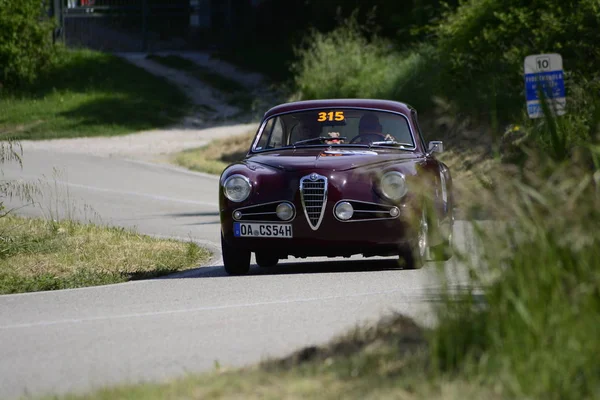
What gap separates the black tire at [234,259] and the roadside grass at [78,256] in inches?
34.9

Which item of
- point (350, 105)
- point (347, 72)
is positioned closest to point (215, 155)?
point (347, 72)

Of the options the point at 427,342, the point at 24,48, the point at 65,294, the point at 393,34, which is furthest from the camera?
the point at 24,48

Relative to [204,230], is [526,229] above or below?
above

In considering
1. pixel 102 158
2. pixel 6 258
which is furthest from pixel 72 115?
pixel 6 258

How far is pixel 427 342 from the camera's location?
21.1ft

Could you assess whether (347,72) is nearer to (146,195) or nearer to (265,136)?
(146,195)

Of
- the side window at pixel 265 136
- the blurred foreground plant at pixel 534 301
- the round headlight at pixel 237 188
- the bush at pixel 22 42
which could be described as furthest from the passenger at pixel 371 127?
the bush at pixel 22 42

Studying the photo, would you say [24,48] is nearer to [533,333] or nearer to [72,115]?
[72,115]

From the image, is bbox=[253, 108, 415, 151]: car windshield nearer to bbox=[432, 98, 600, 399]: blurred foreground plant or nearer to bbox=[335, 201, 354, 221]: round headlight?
bbox=[335, 201, 354, 221]: round headlight

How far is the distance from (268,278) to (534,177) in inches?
228

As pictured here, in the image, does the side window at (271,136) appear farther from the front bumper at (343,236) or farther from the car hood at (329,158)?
the front bumper at (343,236)

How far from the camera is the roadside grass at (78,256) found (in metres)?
11.9

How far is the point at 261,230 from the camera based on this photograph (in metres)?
11.6

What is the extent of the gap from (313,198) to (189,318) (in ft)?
8.79
